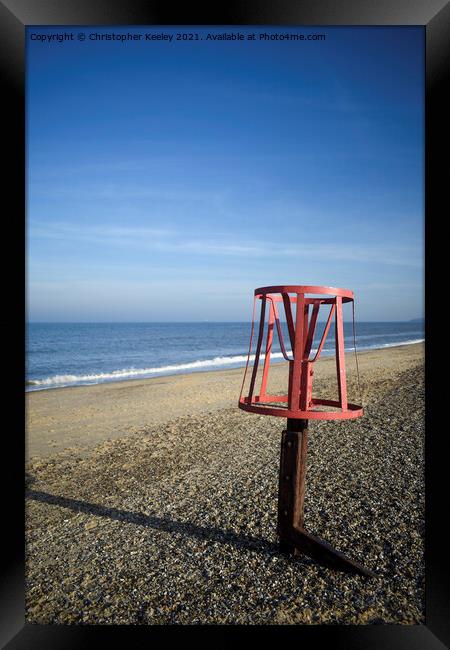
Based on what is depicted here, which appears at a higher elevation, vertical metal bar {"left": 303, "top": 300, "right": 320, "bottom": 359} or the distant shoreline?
vertical metal bar {"left": 303, "top": 300, "right": 320, "bottom": 359}

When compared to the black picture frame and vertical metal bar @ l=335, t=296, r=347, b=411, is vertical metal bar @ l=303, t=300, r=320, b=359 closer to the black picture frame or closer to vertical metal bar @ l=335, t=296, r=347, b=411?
vertical metal bar @ l=335, t=296, r=347, b=411

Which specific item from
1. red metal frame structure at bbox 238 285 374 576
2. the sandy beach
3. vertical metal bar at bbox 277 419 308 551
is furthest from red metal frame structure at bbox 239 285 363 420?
the sandy beach

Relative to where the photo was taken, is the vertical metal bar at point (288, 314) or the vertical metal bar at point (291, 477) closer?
the vertical metal bar at point (288, 314)

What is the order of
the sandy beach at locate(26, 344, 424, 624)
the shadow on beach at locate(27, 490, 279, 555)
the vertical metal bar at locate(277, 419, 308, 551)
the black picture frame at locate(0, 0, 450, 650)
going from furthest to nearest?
1. the shadow on beach at locate(27, 490, 279, 555)
2. the vertical metal bar at locate(277, 419, 308, 551)
3. the sandy beach at locate(26, 344, 424, 624)
4. the black picture frame at locate(0, 0, 450, 650)

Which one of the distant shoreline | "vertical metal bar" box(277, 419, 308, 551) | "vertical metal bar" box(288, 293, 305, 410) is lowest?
the distant shoreline

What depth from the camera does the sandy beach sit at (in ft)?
9.99

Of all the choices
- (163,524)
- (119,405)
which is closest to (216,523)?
(163,524)

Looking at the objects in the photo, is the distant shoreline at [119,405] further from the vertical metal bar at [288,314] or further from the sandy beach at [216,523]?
the vertical metal bar at [288,314]

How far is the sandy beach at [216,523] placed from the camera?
3.04 meters

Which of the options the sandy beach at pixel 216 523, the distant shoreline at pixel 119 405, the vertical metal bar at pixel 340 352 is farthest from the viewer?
the distant shoreline at pixel 119 405

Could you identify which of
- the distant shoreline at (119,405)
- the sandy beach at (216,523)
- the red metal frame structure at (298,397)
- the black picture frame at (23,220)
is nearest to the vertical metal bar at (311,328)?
the red metal frame structure at (298,397)

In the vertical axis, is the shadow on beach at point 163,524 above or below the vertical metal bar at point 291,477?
below

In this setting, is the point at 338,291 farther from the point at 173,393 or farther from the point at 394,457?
the point at 173,393

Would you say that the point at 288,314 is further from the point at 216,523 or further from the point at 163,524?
the point at 163,524
